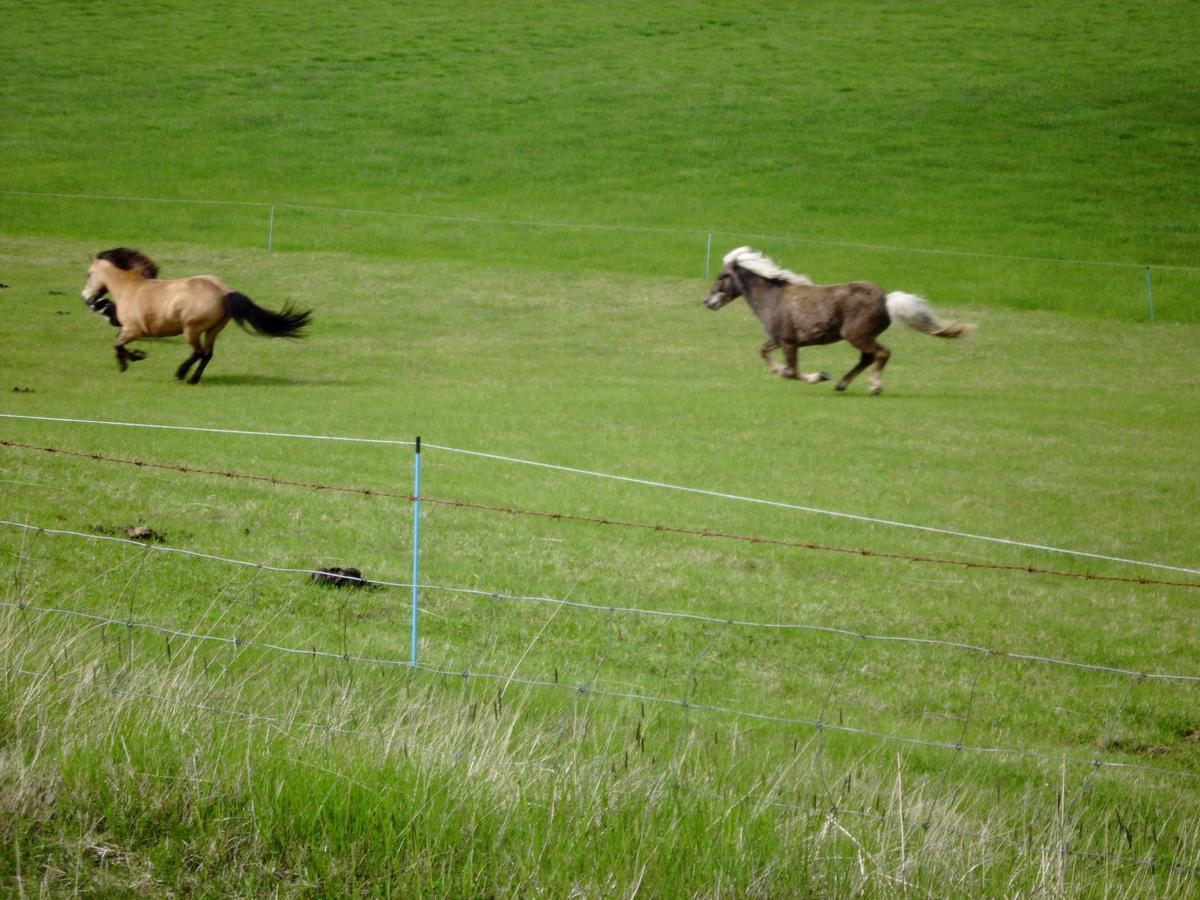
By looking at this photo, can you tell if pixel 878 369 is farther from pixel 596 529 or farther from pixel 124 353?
pixel 124 353

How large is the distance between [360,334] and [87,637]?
1686 centimetres

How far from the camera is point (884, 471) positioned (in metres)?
14.3

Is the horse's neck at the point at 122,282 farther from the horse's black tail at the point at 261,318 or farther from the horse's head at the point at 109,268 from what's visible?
the horse's black tail at the point at 261,318

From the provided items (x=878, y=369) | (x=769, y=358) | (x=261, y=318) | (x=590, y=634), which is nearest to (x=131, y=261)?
(x=261, y=318)

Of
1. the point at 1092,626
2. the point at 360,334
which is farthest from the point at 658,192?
the point at 1092,626

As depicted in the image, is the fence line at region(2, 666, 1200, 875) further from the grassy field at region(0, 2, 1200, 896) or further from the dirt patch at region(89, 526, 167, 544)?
the dirt patch at region(89, 526, 167, 544)

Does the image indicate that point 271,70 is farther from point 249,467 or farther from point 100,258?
point 249,467

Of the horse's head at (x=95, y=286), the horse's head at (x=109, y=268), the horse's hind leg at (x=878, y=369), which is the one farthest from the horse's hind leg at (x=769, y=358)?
the horse's head at (x=95, y=286)

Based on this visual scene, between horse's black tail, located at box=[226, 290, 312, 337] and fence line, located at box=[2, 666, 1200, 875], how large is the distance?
13063mm

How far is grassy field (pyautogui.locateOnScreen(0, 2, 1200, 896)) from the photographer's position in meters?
4.55

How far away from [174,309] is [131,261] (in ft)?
5.75

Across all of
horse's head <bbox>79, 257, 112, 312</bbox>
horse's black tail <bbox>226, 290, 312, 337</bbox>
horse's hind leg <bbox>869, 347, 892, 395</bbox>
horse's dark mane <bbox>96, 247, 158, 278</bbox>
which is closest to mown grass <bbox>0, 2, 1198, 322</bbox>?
horse's hind leg <bbox>869, 347, 892, 395</bbox>

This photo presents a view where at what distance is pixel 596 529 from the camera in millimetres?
11312

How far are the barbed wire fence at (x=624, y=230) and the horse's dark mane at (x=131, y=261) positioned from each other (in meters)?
12.2
